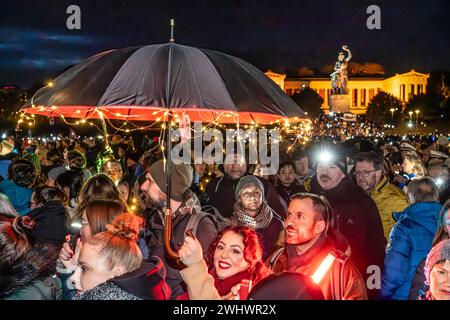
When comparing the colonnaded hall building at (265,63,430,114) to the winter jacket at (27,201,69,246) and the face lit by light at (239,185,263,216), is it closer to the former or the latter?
the face lit by light at (239,185,263,216)

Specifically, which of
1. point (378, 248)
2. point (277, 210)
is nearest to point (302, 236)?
point (378, 248)

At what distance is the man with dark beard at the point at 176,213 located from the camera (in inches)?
168

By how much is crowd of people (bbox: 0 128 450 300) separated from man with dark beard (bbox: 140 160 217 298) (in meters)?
0.01

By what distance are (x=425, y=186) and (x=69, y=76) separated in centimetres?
326

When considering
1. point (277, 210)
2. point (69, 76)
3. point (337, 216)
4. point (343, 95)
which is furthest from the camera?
point (343, 95)

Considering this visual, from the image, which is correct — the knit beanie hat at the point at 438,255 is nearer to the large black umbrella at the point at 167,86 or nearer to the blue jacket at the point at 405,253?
the blue jacket at the point at 405,253

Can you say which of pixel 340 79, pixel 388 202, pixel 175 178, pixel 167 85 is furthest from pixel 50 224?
pixel 340 79

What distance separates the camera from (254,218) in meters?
5.99

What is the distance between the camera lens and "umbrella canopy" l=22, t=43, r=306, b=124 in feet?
13.3

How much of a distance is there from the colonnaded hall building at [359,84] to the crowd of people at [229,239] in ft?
394

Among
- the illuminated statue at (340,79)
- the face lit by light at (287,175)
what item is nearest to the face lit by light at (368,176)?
the face lit by light at (287,175)

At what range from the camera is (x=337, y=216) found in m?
5.65

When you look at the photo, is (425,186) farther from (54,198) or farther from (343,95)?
(343,95)

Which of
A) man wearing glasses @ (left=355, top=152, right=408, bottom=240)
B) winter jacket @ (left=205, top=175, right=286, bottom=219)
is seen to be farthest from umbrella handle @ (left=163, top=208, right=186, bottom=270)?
man wearing glasses @ (left=355, top=152, right=408, bottom=240)
